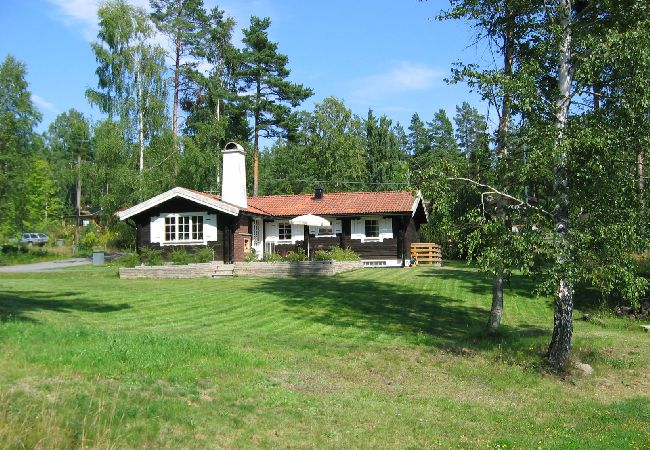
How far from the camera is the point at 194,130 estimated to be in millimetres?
44969

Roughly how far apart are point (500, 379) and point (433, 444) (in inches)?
155

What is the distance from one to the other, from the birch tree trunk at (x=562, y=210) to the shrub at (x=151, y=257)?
1920cm

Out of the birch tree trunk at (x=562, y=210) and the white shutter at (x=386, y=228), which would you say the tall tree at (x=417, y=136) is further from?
the birch tree trunk at (x=562, y=210)

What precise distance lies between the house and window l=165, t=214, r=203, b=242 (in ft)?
0.16

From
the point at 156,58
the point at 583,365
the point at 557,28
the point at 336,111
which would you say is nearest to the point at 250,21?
the point at 156,58

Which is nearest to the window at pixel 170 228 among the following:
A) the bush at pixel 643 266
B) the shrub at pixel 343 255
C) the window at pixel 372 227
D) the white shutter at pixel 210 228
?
the white shutter at pixel 210 228

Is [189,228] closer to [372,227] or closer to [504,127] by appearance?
[372,227]

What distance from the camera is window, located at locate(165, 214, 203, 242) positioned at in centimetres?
2830

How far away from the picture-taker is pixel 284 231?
32844 millimetres

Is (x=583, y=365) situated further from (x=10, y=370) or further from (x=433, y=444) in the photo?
(x=10, y=370)

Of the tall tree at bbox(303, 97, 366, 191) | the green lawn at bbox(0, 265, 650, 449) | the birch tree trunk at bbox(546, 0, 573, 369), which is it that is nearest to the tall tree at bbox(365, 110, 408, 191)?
the tall tree at bbox(303, 97, 366, 191)

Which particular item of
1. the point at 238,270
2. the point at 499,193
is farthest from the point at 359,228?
the point at 499,193

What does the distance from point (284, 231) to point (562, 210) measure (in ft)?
74.6

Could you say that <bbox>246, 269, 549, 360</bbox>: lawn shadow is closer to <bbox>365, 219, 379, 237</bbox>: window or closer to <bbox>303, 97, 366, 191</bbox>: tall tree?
<bbox>365, 219, 379, 237</bbox>: window
